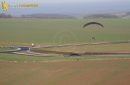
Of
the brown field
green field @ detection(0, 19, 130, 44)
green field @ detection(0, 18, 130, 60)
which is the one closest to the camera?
the brown field

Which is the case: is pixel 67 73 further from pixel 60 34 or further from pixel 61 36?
pixel 60 34

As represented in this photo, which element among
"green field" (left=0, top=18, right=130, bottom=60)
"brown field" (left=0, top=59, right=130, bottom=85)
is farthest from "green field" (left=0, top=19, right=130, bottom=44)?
"brown field" (left=0, top=59, right=130, bottom=85)

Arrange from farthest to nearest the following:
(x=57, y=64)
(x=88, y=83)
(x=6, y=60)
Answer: (x=6, y=60) < (x=57, y=64) < (x=88, y=83)

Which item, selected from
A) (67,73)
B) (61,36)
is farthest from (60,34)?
(67,73)

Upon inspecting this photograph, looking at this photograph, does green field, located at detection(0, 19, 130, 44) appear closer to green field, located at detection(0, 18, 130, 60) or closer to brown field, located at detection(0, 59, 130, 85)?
green field, located at detection(0, 18, 130, 60)

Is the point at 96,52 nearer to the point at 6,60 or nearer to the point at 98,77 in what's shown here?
the point at 6,60

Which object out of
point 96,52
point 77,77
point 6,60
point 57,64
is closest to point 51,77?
point 77,77

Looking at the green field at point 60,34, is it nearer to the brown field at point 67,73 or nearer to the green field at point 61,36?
the green field at point 61,36

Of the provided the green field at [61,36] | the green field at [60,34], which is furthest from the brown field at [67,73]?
the green field at [60,34]
